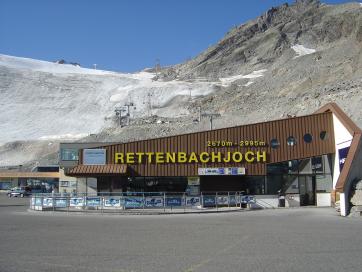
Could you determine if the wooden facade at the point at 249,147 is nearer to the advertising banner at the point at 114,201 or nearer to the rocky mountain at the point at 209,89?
the advertising banner at the point at 114,201

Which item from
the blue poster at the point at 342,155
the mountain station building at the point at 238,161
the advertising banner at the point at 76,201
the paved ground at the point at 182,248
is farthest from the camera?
the mountain station building at the point at 238,161

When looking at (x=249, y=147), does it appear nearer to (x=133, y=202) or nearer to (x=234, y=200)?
(x=234, y=200)

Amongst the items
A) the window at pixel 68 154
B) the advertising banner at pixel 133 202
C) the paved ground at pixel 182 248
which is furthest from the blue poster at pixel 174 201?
the window at pixel 68 154

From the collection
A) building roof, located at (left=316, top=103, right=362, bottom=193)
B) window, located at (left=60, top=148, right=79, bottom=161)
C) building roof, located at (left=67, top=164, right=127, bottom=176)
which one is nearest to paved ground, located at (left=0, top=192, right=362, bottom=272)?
building roof, located at (left=316, top=103, right=362, bottom=193)

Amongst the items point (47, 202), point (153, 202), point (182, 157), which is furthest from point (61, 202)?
point (182, 157)

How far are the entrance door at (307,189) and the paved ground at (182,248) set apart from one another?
1634 centimetres

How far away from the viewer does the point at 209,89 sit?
151 metres

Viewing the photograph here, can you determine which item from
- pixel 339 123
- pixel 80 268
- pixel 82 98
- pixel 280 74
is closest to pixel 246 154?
pixel 339 123

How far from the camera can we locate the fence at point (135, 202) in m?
33.1

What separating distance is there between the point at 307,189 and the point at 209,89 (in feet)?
376

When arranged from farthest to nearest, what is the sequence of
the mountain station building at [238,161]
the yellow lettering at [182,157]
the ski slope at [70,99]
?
the ski slope at [70,99], the yellow lettering at [182,157], the mountain station building at [238,161]

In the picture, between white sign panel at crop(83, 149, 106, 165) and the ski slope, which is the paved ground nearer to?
white sign panel at crop(83, 149, 106, 165)

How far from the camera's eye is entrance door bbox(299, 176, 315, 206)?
1486 inches

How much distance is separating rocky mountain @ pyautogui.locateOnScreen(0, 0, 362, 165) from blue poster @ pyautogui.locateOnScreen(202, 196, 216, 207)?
87.8 feet
